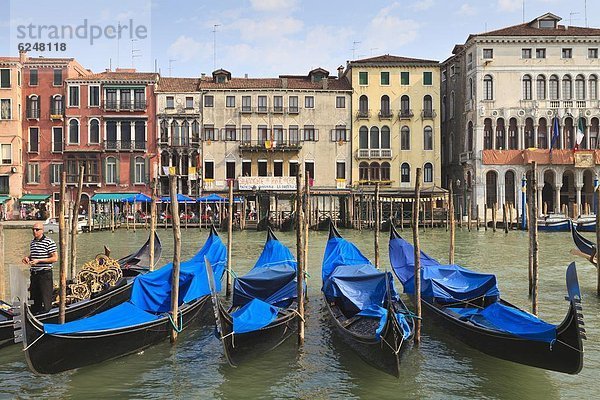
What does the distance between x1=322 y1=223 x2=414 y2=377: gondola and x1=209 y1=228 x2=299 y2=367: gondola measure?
0.55m

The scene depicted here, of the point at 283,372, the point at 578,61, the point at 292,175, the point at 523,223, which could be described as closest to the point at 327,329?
the point at 283,372

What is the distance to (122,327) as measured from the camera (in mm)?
6203

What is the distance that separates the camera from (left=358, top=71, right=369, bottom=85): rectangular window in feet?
93.6

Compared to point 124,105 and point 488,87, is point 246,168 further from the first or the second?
point 488,87

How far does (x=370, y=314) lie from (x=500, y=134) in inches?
905

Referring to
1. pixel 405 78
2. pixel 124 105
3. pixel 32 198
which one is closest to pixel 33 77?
pixel 124 105

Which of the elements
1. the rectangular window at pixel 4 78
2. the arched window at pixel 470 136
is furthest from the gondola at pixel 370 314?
the rectangular window at pixel 4 78

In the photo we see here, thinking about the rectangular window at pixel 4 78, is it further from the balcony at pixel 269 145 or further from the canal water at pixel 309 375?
the canal water at pixel 309 375

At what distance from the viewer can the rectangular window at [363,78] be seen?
93.6 ft

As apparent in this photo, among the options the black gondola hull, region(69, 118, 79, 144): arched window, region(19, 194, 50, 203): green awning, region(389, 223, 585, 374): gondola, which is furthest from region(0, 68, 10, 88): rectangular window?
the black gondola hull

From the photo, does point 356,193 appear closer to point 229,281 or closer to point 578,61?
point 578,61

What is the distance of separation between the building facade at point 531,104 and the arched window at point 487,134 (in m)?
0.04

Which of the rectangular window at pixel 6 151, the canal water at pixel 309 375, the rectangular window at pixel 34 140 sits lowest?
the canal water at pixel 309 375

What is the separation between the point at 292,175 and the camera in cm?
2847
